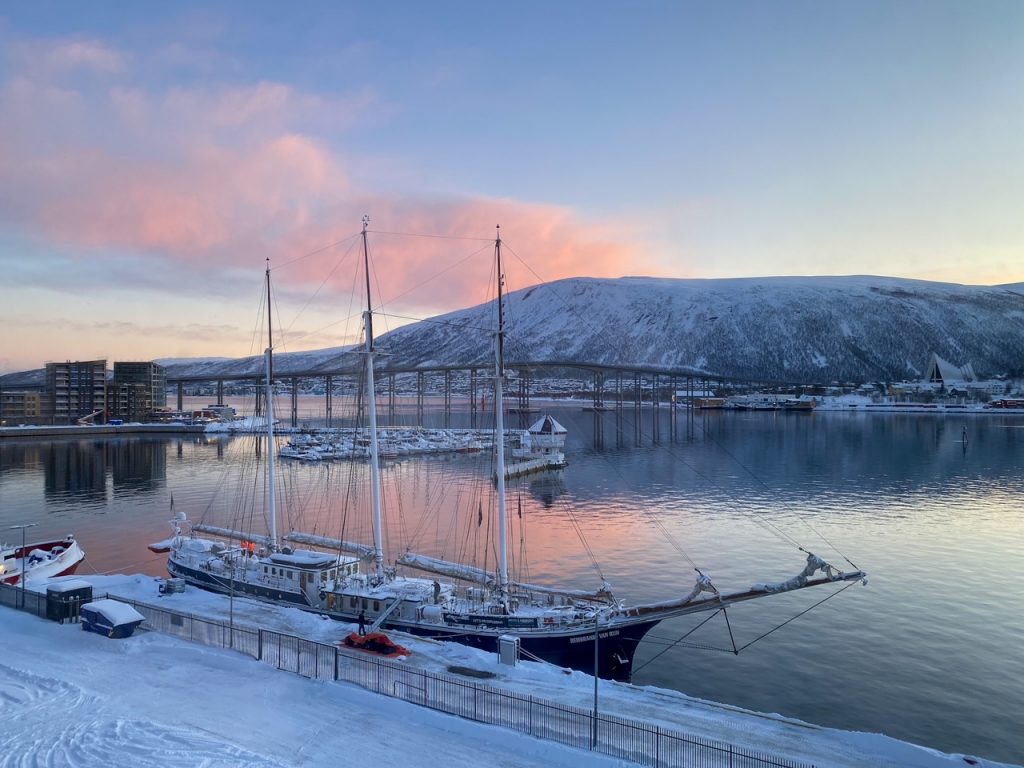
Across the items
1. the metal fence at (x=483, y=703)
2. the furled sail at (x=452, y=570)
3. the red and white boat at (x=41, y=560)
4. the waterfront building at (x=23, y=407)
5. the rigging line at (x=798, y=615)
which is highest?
the waterfront building at (x=23, y=407)

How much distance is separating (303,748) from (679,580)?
28.3 m

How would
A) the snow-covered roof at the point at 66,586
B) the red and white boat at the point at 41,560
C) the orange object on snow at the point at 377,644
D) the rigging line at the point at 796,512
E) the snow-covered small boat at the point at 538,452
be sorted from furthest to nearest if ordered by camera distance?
1. the snow-covered small boat at the point at 538,452
2. the rigging line at the point at 796,512
3. the red and white boat at the point at 41,560
4. the snow-covered roof at the point at 66,586
5. the orange object on snow at the point at 377,644

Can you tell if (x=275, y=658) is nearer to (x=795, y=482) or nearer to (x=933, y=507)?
(x=933, y=507)

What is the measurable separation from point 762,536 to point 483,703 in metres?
39.6

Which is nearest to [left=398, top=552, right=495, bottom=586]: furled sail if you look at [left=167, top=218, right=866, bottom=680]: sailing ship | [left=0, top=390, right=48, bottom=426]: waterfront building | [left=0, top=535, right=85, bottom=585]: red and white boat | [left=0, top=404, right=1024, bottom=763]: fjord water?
[left=167, top=218, right=866, bottom=680]: sailing ship

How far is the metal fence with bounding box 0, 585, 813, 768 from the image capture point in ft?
57.1

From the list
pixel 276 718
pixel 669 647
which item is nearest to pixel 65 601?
pixel 276 718

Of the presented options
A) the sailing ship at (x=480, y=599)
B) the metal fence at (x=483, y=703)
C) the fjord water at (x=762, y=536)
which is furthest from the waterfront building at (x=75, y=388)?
Result: the metal fence at (x=483, y=703)

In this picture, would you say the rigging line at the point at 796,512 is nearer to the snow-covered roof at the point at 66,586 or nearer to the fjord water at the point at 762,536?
the fjord water at the point at 762,536

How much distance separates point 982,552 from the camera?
49062mm

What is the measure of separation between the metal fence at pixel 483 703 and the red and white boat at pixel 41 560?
1993 cm

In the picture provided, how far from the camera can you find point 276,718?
64.6ft

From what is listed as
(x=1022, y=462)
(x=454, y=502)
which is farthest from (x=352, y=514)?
(x=1022, y=462)

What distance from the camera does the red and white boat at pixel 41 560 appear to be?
41250 millimetres
